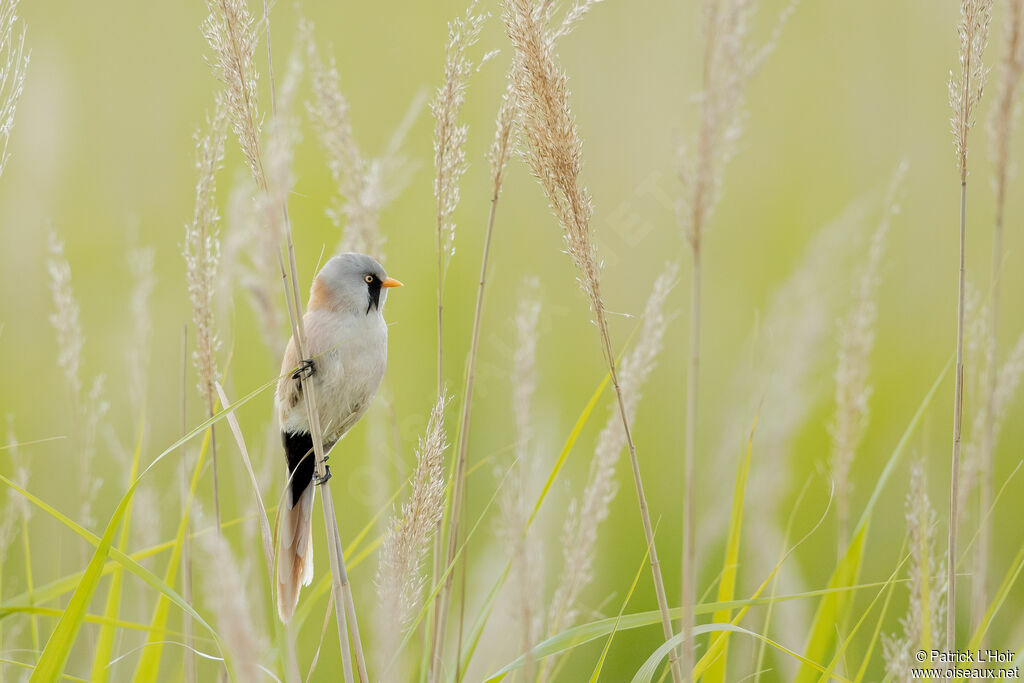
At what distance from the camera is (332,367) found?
5.28 feet

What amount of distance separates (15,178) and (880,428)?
312cm

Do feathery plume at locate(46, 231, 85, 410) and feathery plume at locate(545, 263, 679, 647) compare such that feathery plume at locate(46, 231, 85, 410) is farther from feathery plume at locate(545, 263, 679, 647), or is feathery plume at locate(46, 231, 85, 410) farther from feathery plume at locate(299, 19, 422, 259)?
feathery plume at locate(545, 263, 679, 647)

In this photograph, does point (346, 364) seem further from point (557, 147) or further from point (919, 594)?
point (919, 594)

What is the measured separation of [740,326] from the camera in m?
3.23

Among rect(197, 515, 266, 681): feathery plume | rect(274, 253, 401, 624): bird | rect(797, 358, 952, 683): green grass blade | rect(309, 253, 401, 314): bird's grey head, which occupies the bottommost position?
rect(797, 358, 952, 683): green grass blade

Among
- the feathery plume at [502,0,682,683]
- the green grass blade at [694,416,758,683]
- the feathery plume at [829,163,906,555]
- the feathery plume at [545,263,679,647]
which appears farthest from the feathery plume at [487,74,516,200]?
the feathery plume at [829,163,906,555]

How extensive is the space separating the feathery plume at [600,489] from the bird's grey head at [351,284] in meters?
0.52

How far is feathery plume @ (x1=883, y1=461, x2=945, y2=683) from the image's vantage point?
4.22 ft

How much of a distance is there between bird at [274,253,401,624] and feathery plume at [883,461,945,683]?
93cm

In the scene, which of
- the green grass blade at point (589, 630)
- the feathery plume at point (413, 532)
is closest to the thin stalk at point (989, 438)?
the green grass blade at point (589, 630)

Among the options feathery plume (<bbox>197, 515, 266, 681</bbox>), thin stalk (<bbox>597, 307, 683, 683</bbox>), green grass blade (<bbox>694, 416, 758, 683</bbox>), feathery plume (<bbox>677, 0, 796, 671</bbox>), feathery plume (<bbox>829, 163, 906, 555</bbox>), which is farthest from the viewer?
feathery plume (<bbox>829, 163, 906, 555</bbox>)

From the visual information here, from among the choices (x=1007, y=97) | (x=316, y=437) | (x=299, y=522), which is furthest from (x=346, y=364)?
(x=1007, y=97)

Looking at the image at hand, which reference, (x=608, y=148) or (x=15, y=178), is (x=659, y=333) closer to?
(x=608, y=148)

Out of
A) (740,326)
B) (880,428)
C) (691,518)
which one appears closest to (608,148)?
(740,326)
